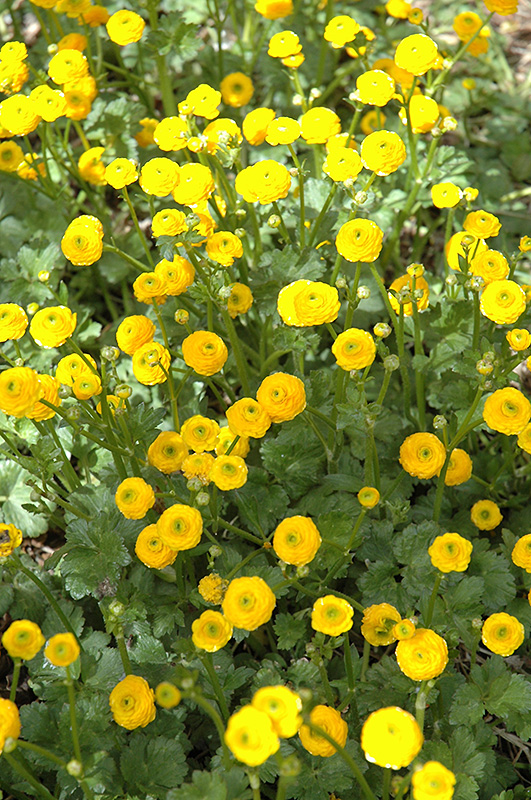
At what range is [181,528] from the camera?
1.49m

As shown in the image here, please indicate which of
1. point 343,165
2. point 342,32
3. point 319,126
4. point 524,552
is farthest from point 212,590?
point 342,32

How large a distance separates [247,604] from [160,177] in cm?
105

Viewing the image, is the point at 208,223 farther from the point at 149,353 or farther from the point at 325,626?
the point at 325,626

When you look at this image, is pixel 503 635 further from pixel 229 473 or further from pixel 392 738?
pixel 229 473

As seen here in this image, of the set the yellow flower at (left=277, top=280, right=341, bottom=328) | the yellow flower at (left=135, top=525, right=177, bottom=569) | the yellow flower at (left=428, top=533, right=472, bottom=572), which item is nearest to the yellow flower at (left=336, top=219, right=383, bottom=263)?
the yellow flower at (left=277, top=280, right=341, bottom=328)

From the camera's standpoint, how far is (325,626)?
1.37m

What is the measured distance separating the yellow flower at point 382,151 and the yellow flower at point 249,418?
672mm

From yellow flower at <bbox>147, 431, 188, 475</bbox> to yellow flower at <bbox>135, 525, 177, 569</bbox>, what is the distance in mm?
204

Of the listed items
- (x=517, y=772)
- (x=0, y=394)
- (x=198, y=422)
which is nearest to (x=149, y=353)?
(x=198, y=422)

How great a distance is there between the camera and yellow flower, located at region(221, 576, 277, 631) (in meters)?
1.31

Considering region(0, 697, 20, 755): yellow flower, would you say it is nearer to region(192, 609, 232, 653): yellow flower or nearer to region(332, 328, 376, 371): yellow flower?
region(192, 609, 232, 653): yellow flower

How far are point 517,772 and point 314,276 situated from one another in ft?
4.39

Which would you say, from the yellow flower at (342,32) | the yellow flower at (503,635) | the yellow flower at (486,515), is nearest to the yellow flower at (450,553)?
the yellow flower at (503,635)

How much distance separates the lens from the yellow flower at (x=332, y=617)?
137 centimetres
